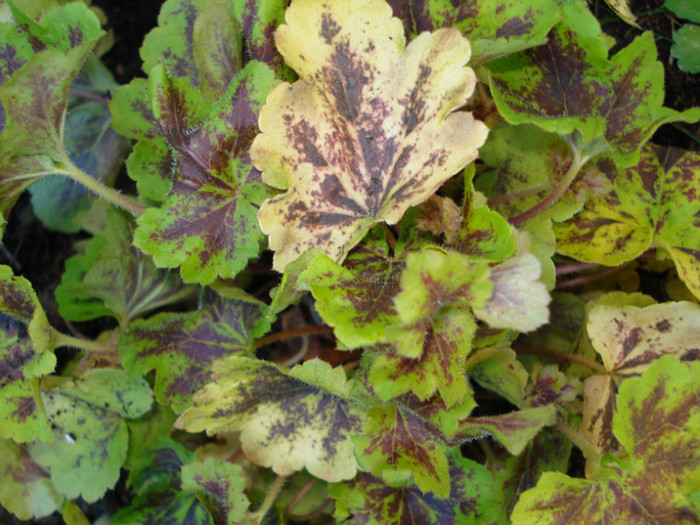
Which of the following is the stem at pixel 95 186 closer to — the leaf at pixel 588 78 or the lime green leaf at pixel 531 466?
the leaf at pixel 588 78

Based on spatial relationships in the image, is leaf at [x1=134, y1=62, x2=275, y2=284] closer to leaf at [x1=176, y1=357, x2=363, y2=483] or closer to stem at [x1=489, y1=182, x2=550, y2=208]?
leaf at [x1=176, y1=357, x2=363, y2=483]

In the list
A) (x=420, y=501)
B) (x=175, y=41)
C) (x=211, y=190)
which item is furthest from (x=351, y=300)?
(x=175, y=41)

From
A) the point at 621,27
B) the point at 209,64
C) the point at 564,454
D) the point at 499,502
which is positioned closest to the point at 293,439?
the point at 499,502

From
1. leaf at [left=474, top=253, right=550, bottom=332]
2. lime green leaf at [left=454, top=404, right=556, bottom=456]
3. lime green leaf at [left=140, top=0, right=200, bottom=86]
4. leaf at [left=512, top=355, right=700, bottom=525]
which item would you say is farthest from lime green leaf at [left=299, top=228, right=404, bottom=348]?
lime green leaf at [left=140, top=0, right=200, bottom=86]

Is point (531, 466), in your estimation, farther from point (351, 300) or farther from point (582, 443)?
point (351, 300)

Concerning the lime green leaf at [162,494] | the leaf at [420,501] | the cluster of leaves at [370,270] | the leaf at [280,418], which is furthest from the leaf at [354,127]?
the lime green leaf at [162,494]

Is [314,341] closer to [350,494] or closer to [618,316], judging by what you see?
[350,494]
